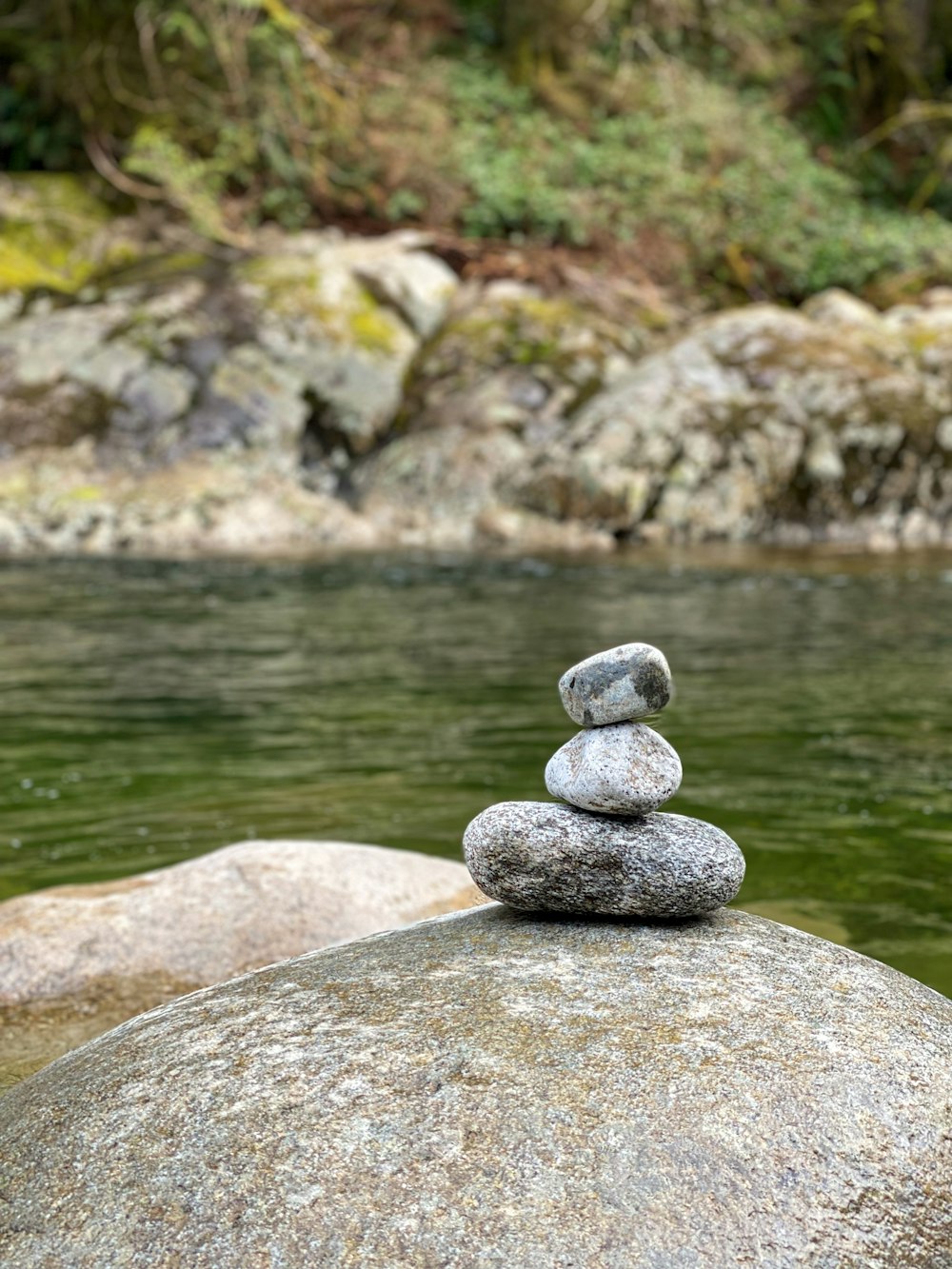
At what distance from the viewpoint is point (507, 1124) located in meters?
2.62

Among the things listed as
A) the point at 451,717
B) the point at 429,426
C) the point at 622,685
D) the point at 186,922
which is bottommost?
the point at 451,717

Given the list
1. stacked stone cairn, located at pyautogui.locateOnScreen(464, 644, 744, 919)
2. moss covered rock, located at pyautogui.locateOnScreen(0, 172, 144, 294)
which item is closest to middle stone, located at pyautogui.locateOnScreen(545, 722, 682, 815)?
stacked stone cairn, located at pyautogui.locateOnScreen(464, 644, 744, 919)

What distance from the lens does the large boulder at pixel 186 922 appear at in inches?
177

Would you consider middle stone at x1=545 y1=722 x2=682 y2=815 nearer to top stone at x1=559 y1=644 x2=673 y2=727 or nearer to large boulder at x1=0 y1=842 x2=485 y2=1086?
top stone at x1=559 y1=644 x2=673 y2=727

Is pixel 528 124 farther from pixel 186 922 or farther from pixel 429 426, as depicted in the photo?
pixel 186 922

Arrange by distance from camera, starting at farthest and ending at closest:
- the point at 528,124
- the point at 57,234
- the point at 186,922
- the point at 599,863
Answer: the point at 528,124, the point at 57,234, the point at 186,922, the point at 599,863

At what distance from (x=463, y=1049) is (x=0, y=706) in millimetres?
7273

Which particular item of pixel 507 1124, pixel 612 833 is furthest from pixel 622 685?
pixel 507 1124

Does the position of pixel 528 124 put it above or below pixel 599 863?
above

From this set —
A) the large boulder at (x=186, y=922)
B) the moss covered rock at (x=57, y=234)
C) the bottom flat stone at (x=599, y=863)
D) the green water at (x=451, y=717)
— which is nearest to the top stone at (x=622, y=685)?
the bottom flat stone at (x=599, y=863)

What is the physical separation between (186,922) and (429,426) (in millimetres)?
16147

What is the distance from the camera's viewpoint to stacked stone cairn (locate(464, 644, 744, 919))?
3500mm

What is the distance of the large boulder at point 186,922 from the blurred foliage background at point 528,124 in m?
19.3

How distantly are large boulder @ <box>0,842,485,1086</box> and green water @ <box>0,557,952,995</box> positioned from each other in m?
0.96
